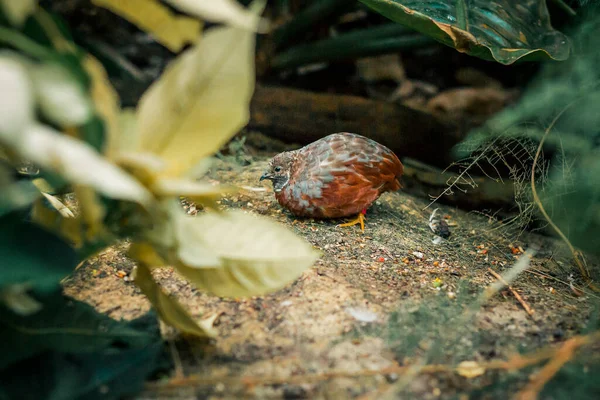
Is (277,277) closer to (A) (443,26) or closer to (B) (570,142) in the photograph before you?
(A) (443,26)

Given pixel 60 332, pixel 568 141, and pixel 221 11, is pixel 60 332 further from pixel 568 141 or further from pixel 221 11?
pixel 568 141

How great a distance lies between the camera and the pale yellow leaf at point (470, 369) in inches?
56.8

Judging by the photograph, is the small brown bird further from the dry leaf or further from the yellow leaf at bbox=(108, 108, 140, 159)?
the dry leaf

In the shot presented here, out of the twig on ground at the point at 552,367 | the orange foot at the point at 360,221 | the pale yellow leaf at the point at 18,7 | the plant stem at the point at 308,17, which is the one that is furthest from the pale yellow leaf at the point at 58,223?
the plant stem at the point at 308,17

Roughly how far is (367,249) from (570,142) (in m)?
1.29

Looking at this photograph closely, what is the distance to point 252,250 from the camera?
52.1 inches

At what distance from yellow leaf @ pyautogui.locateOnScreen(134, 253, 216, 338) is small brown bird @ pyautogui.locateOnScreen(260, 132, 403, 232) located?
1327 mm

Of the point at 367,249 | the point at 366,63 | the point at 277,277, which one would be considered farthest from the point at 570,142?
the point at 366,63

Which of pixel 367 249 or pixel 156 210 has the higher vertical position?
pixel 156 210

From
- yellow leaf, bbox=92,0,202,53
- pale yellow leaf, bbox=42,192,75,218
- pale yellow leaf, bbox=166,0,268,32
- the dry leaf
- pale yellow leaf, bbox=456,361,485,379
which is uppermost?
pale yellow leaf, bbox=166,0,268,32

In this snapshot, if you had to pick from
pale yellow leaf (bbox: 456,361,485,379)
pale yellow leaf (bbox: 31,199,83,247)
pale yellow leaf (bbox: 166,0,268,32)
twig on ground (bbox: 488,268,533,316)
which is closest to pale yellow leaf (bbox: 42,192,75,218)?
pale yellow leaf (bbox: 31,199,83,247)

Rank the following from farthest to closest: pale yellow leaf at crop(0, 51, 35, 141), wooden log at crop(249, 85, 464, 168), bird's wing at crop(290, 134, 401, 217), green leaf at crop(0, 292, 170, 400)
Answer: wooden log at crop(249, 85, 464, 168), bird's wing at crop(290, 134, 401, 217), green leaf at crop(0, 292, 170, 400), pale yellow leaf at crop(0, 51, 35, 141)

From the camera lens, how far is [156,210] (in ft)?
3.87

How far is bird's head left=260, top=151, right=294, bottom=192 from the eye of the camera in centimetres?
291
